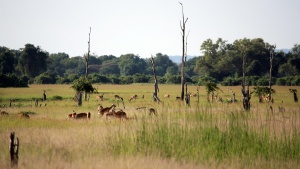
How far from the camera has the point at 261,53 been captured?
3600 inches

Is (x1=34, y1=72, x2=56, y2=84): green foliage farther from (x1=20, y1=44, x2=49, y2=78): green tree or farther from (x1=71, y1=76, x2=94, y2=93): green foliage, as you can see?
(x1=71, y1=76, x2=94, y2=93): green foliage

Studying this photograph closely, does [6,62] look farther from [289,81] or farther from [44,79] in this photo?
[289,81]

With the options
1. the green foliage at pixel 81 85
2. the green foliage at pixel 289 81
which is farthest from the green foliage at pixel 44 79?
the green foliage at pixel 81 85

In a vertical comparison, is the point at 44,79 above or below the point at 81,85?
above

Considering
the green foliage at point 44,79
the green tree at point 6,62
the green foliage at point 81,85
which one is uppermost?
the green tree at point 6,62

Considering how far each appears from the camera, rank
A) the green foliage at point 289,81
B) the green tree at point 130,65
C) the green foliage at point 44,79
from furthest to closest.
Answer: the green tree at point 130,65
the green foliage at point 44,79
the green foliage at point 289,81

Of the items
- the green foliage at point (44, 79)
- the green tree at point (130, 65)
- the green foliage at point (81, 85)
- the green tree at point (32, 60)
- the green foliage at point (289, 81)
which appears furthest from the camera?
the green tree at point (130, 65)

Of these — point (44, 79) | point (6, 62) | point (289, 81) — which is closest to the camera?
point (289, 81)

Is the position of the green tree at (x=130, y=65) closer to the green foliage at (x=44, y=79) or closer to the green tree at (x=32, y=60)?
the green tree at (x=32, y=60)

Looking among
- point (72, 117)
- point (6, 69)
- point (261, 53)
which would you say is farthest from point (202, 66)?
point (72, 117)

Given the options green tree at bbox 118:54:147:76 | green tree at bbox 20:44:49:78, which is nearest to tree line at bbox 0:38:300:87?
green tree at bbox 20:44:49:78

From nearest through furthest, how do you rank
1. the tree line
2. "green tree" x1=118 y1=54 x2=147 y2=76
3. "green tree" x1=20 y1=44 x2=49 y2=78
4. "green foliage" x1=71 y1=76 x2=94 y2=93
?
"green foliage" x1=71 y1=76 x2=94 y2=93 < the tree line < "green tree" x1=20 y1=44 x2=49 y2=78 < "green tree" x1=118 y1=54 x2=147 y2=76

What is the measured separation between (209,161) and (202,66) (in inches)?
3627

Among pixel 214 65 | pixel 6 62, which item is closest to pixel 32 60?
pixel 6 62
